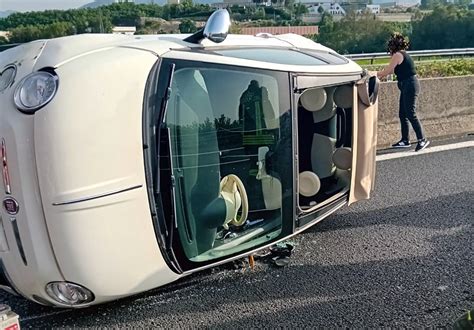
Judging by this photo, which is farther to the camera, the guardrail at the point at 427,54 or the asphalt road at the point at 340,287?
the guardrail at the point at 427,54

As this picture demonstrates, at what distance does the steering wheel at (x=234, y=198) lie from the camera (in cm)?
338

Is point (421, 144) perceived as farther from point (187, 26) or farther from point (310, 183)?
point (187, 26)

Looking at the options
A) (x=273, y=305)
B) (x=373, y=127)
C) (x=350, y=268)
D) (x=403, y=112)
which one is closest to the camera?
(x=273, y=305)

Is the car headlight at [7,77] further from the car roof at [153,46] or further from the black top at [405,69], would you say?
the black top at [405,69]

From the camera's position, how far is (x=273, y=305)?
3.27 m

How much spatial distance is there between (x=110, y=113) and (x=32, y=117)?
375mm

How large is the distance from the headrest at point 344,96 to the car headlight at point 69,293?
2.65m

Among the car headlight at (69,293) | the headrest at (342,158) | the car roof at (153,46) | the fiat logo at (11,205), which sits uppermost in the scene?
the car roof at (153,46)

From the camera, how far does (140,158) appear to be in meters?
2.79

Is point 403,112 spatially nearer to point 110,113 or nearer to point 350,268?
point 350,268

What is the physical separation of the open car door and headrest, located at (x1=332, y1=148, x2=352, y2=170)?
0.06 meters

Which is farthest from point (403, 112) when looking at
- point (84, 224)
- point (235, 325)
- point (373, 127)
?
point (84, 224)

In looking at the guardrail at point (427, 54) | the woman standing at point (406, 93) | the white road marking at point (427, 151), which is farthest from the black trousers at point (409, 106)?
the guardrail at point (427, 54)

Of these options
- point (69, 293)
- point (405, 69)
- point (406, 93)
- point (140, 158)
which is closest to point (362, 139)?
point (140, 158)
